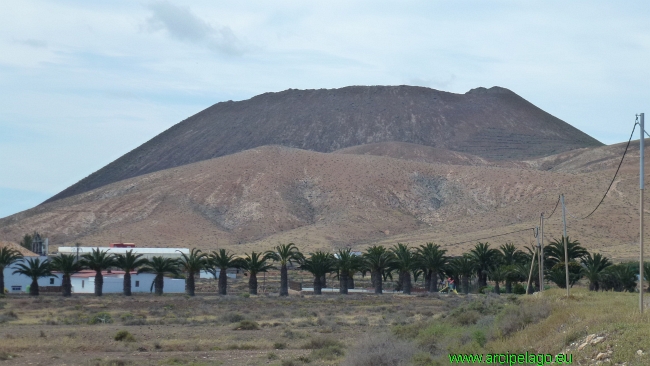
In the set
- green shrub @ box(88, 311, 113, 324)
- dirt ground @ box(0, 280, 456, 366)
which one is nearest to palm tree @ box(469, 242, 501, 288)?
dirt ground @ box(0, 280, 456, 366)

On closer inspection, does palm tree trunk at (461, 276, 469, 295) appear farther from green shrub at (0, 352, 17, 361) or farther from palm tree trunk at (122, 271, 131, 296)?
green shrub at (0, 352, 17, 361)

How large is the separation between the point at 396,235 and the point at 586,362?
99.9 m

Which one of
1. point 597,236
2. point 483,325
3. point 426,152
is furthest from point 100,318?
point 426,152

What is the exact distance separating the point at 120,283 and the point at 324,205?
216 ft

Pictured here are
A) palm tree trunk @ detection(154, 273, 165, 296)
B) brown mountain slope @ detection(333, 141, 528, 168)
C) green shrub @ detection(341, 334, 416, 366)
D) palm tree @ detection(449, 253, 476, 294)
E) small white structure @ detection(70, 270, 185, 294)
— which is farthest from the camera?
brown mountain slope @ detection(333, 141, 528, 168)

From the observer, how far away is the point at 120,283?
218 feet

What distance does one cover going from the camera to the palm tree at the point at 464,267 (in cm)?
5944

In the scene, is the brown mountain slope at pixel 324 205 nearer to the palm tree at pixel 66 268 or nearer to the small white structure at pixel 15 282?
the small white structure at pixel 15 282

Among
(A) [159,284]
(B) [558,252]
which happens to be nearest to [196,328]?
(A) [159,284]

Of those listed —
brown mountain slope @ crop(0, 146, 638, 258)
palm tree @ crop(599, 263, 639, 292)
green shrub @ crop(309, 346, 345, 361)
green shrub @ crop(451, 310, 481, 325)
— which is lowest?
green shrub @ crop(309, 346, 345, 361)

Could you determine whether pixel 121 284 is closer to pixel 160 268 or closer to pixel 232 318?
pixel 160 268

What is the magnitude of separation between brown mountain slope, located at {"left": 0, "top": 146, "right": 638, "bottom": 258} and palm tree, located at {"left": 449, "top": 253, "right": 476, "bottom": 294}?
31.6 meters

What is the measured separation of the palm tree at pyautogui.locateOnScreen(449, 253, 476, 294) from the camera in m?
59.4

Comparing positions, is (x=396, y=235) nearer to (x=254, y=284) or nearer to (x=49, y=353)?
(x=254, y=284)
